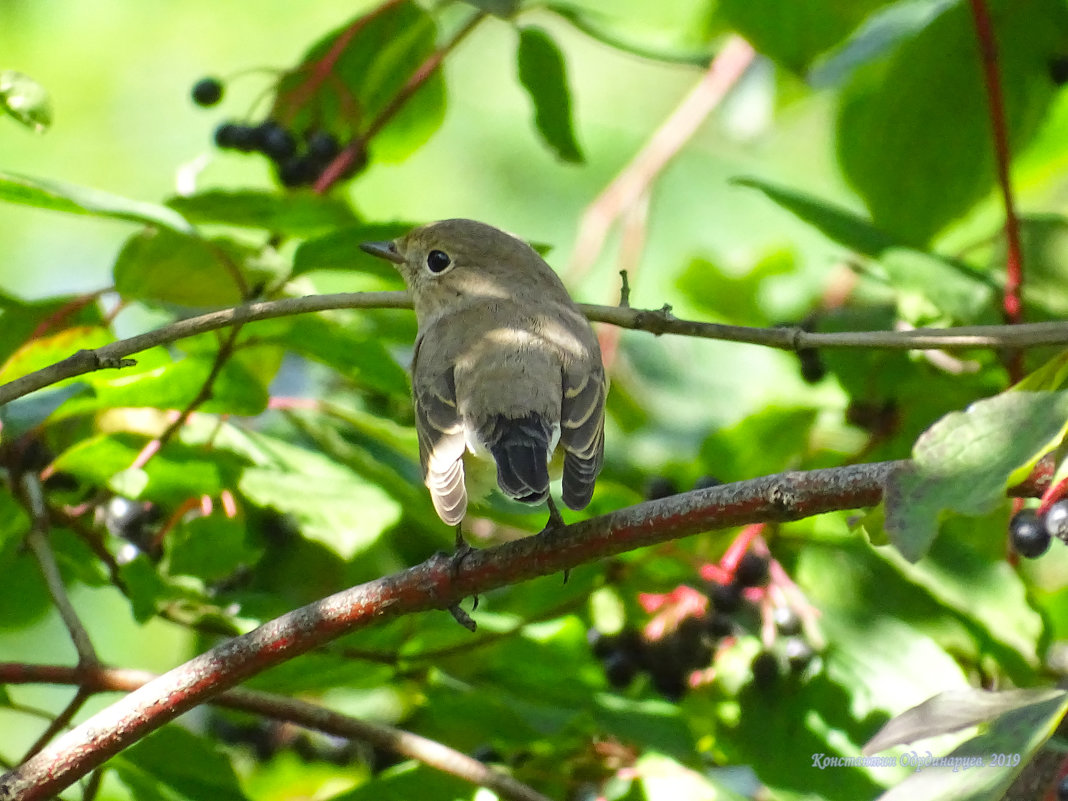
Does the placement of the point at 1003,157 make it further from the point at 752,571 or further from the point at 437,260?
the point at 437,260

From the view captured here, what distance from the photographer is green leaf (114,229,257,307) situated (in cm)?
289

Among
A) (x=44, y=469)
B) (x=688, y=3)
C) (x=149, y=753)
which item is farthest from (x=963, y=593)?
(x=688, y=3)

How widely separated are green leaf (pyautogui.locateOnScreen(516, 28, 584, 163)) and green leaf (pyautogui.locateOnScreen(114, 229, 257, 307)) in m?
0.89

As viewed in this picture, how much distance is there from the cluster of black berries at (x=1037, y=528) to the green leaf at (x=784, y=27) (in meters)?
1.68

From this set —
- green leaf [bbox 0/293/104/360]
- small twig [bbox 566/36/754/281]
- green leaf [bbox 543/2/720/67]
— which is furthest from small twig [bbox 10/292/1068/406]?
small twig [bbox 566/36/754/281]

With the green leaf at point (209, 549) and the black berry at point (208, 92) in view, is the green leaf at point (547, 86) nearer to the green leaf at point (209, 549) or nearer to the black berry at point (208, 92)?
the black berry at point (208, 92)

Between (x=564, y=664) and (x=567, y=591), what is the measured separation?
190 millimetres

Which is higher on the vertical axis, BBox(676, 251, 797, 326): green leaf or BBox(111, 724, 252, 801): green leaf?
BBox(676, 251, 797, 326): green leaf

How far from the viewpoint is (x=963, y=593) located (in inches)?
115

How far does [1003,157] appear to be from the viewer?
2977 millimetres

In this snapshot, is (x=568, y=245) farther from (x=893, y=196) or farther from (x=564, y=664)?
(x=564, y=664)

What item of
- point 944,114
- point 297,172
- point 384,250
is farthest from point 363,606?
point 944,114

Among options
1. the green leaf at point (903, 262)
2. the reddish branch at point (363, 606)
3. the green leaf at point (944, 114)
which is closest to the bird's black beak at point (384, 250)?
the green leaf at point (903, 262)

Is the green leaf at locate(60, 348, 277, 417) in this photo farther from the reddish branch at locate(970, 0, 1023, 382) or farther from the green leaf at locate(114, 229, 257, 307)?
the reddish branch at locate(970, 0, 1023, 382)
